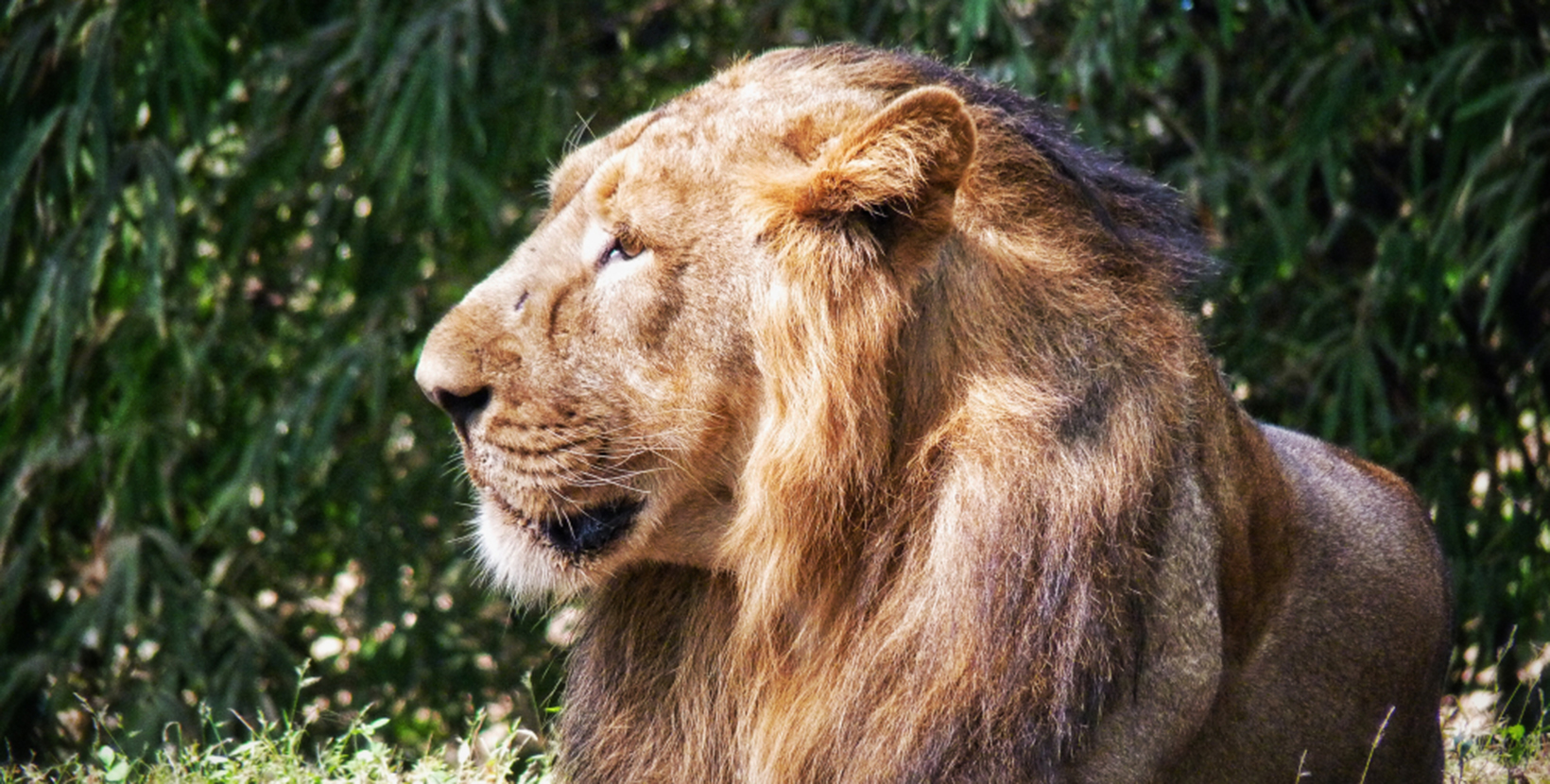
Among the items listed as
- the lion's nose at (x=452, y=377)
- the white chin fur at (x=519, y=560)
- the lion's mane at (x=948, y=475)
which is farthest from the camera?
the white chin fur at (x=519, y=560)

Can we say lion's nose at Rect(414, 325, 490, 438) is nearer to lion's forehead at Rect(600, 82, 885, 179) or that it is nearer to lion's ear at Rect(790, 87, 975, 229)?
lion's forehead at Rect(600, 82, 885, 179)

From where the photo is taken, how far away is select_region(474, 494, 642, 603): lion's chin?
2303 millimetres

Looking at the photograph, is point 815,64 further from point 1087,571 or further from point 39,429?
point 39,429

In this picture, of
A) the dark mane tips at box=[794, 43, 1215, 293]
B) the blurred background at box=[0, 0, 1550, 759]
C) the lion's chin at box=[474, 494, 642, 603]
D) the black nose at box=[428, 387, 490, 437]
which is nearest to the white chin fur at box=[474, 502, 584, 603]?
the lion's chin at box=[474, 494, 642, 603]

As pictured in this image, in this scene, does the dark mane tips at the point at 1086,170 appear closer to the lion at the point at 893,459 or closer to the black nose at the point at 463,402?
the lion at the point at 893,459

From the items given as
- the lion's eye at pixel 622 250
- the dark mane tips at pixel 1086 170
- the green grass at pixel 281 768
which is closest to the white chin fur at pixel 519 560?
the lion's eye at pixel 622 250

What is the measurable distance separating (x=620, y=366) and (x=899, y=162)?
1.51ft

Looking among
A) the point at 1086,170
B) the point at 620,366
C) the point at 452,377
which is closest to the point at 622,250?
the point at 620,366

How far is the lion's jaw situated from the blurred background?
1988 millimetres

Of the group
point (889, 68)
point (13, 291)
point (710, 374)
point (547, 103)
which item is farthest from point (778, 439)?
point (13, 291)

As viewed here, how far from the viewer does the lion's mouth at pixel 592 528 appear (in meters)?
2.30

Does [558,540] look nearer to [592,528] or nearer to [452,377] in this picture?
[592,528]

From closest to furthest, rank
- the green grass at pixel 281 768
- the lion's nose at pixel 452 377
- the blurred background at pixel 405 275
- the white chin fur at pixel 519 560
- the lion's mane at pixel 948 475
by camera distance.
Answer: the lion's mane at pixel 948 475, the lion's nose at pixel 452 377, the white chin fur at pixel 519 560, the green grass at pixel 281 768, the blurred background at pixel 405 275

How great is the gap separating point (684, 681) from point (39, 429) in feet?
9.99
